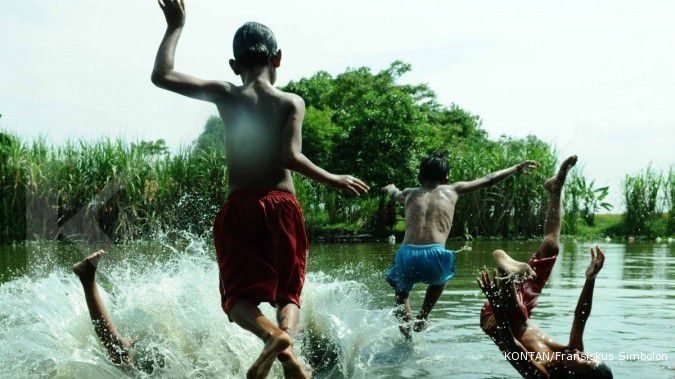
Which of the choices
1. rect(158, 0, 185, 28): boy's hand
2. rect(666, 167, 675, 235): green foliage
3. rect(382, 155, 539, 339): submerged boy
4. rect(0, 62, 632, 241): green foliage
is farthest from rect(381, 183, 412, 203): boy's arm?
rect(666, 167, 675, 235): green foliage

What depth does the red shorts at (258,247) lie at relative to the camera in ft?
13.7

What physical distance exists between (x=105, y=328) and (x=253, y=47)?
6.36 feet

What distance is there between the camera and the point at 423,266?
655 cm

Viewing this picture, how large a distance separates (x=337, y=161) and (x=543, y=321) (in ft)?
67.9

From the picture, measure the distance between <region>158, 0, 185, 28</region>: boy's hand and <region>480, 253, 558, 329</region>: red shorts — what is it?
88.7 inches

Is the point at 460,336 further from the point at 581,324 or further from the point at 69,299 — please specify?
the point at 69,299

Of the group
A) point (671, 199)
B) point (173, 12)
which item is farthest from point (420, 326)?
point (671, 199)

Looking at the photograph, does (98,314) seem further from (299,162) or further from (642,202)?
(642,202)

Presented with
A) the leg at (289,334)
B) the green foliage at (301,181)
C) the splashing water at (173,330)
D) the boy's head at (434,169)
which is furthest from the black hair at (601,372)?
the green foliage at (301,181)

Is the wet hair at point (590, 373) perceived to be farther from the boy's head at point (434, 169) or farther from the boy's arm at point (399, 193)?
the boy's arm at point (399, 193)

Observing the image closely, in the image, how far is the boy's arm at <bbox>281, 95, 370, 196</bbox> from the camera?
414cm

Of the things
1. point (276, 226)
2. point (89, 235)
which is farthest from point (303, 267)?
point (89, 235)

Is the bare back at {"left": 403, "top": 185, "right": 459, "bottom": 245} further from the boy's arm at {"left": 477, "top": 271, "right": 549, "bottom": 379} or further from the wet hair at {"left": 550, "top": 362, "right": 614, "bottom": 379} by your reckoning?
the wet hair at {"left": 550, "top": 362, "right": 614, "bottom": 379}

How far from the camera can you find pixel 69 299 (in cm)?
555
